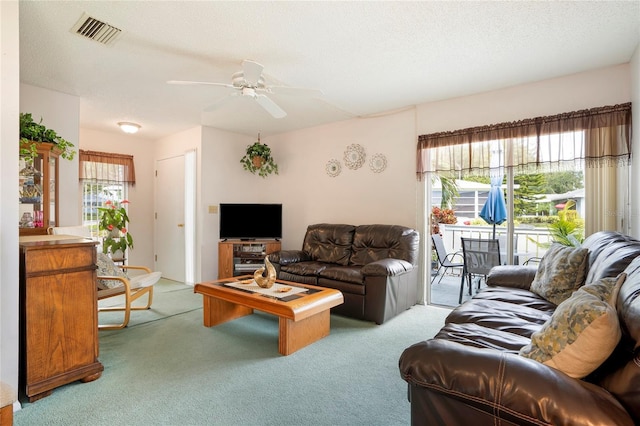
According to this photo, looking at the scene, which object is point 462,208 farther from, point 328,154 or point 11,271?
point 11,271

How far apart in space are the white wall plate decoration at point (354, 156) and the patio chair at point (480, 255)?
67.2 inches

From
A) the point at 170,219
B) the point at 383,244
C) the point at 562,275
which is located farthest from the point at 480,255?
the point at 170,219

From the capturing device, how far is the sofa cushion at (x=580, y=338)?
1020 mm

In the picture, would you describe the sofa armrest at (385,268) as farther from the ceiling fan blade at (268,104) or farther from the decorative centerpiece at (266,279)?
the ceiling fan blade at (268,104)

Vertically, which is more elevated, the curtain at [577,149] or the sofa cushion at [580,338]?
the curtain at [577,149]

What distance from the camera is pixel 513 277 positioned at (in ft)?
9.29

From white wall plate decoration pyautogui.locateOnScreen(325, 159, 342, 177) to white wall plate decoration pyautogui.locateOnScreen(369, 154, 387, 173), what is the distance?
54 centimetres

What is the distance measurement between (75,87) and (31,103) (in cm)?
47

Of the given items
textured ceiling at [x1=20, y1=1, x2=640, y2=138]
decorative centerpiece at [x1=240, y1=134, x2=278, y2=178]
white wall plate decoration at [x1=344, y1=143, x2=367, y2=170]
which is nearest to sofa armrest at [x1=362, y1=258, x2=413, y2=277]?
white wall plate decoration at [x1=344, y1=143, x2=367, y2=170]

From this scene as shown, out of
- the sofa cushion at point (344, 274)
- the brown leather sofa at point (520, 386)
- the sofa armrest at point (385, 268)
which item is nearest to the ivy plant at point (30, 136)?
the sofa cushion at point (344, 274)

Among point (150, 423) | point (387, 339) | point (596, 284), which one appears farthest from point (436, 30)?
point (150, 423)

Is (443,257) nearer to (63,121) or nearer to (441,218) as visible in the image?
(441,218)

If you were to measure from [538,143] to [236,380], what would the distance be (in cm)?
348

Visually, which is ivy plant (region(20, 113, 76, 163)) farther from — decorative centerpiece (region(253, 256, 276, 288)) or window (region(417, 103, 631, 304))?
window (region(417, 103, 631, 304))
